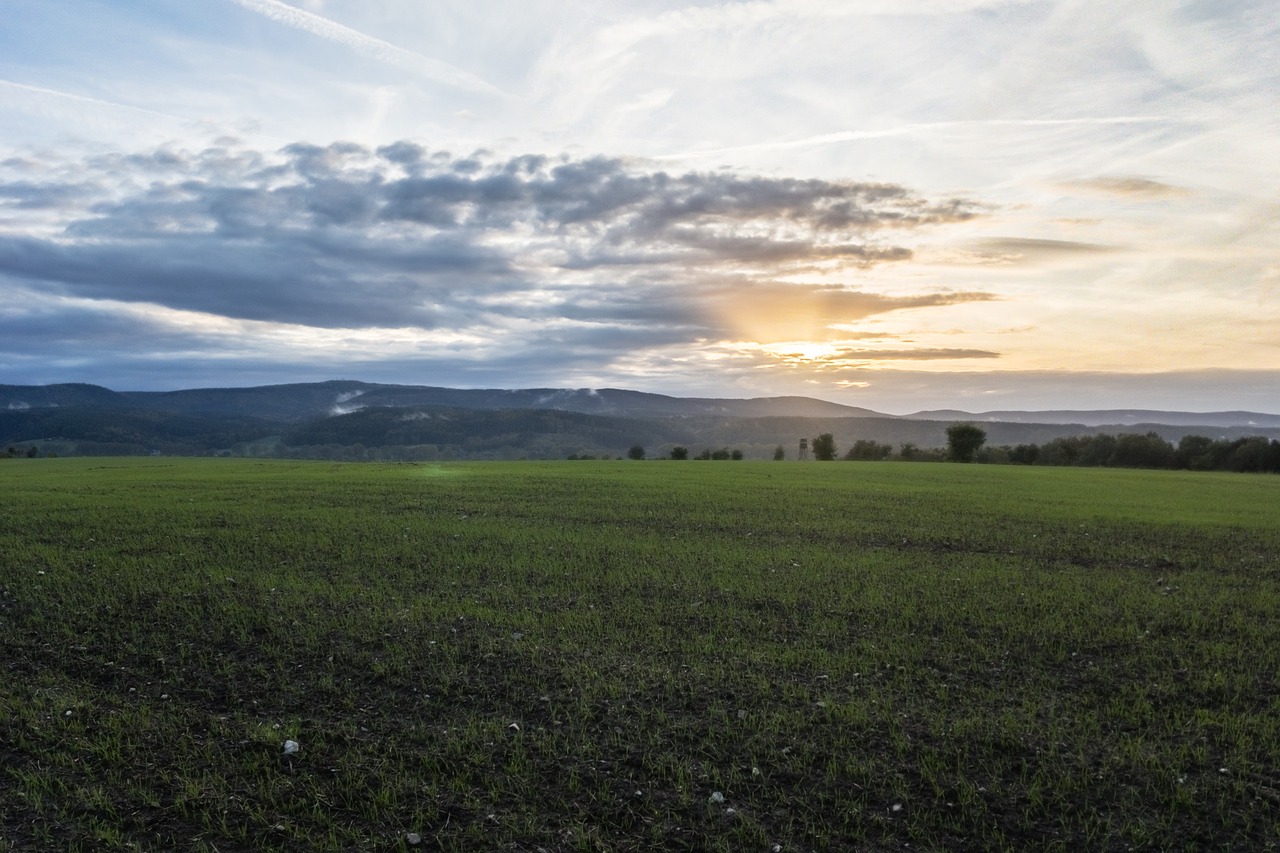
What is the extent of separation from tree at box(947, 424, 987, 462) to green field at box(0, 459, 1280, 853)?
73.5m

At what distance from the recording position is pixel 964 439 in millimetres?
89312

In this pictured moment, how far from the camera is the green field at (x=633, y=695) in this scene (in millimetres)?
6457

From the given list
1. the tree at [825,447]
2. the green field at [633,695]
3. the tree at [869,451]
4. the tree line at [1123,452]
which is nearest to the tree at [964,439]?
the tree line at [1123,452]

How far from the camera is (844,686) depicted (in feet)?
30.5

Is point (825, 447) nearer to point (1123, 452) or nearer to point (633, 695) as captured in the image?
point (1123, 452)

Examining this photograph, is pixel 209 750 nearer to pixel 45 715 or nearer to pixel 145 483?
pixel 45 715

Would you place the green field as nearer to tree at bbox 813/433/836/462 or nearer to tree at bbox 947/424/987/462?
tree at bbox 947/424/987/462

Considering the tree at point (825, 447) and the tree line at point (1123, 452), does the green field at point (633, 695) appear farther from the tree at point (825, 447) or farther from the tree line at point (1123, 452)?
Result: the tree at point (825, 447)

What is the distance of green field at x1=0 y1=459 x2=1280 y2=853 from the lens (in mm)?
6457

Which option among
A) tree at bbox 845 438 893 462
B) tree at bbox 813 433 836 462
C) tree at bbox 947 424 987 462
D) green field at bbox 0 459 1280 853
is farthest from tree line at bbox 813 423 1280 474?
green field at bbox 0 459 1280 853

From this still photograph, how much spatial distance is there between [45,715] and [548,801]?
20.4ft

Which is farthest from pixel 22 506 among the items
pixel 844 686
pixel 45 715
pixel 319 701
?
pixel 844 686

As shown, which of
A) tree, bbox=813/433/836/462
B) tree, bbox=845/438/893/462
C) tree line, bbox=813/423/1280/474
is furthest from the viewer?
tree, bbox=813/433/836/462

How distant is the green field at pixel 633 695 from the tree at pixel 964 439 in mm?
73509
